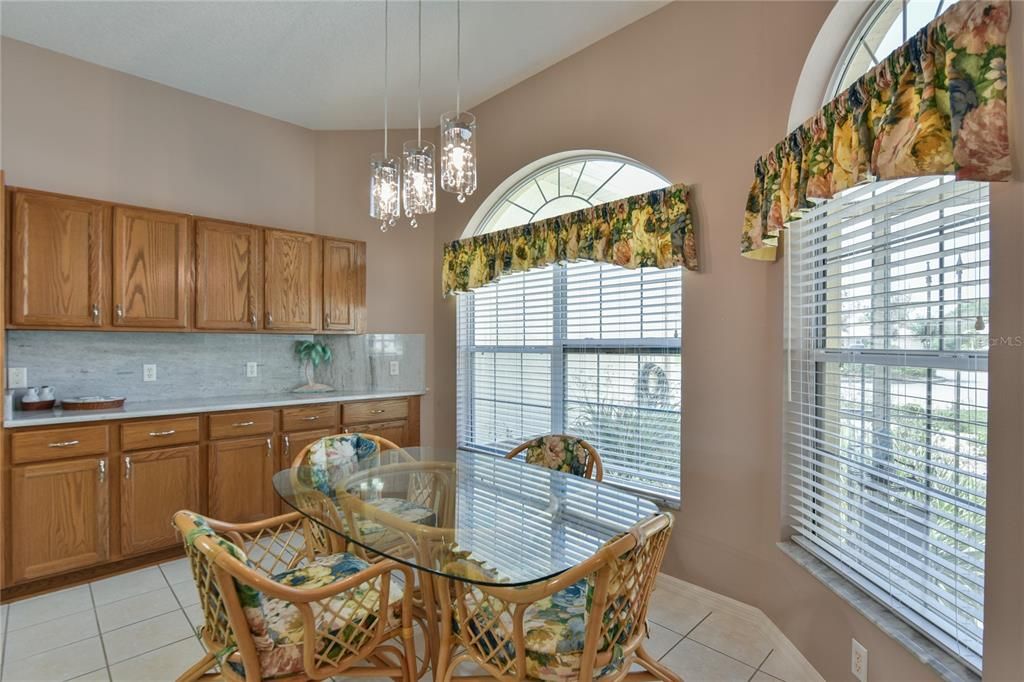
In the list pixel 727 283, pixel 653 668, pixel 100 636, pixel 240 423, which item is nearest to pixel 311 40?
pixel 240 423

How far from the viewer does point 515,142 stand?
362 centimetres

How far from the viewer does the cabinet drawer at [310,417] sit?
351 cm

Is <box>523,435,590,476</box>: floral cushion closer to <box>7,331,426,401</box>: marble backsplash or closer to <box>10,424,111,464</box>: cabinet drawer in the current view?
<box>7,331,426,401</box>: marble backsplash

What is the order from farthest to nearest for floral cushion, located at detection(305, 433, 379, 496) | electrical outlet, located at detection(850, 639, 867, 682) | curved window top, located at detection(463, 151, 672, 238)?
curved window top, located at detection(463, 151, 672, 238) → floral cushion, located at detection(305, 433, 379, 496) → electrical outlet, located at detection(850, 639, 867, 682)

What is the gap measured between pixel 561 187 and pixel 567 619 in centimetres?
266

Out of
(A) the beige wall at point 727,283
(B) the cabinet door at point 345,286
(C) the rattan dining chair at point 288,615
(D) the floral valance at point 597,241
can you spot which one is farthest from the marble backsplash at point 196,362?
(A) the beige wall at point 727,283

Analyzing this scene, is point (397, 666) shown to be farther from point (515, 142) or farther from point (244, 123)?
point (244, 123)

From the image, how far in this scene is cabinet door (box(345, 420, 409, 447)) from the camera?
12.7ft

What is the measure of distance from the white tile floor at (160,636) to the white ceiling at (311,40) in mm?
3039

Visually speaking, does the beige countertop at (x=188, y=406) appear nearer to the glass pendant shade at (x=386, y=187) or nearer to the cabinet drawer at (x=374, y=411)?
the cabinet drawer at (x=374, y=411)

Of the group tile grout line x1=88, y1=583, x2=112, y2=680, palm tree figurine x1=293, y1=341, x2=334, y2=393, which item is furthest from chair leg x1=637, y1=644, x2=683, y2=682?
palm tree figurine x1=293, y1=341, x2=334, y2=393

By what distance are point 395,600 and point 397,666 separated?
261 mm

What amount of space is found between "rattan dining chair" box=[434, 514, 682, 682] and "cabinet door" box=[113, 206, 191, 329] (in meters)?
2.67

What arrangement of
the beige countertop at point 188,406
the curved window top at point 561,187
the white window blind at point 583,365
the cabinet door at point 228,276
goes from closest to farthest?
the beige countertop at point 188,406 → the white window blind at point 583,365 → the curved window top at point 561,187 → the cabinet door at point 228,276
